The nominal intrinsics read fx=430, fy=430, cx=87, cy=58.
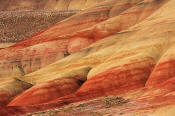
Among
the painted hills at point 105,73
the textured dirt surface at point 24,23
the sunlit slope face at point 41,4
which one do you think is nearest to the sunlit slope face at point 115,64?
the painted hills at point 105,73

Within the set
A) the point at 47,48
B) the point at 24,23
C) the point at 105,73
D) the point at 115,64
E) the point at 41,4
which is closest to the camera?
the point at 105,73

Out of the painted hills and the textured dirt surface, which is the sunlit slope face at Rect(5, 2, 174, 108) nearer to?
the painted hills

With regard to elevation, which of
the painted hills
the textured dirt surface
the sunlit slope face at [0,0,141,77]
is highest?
the textured dirt surface

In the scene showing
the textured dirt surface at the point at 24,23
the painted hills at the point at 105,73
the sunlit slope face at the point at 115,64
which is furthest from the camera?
the textured dirt surface at the point at 24,23

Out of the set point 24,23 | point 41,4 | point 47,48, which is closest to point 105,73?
point 47,48

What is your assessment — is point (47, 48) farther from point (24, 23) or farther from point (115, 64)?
point (24, 23)

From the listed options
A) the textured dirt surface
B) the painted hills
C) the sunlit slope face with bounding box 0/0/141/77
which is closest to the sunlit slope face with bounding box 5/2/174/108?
the painted hills

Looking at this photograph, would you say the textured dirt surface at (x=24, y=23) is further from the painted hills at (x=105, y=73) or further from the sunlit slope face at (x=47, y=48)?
the painted hills at (x=105, y=73)
